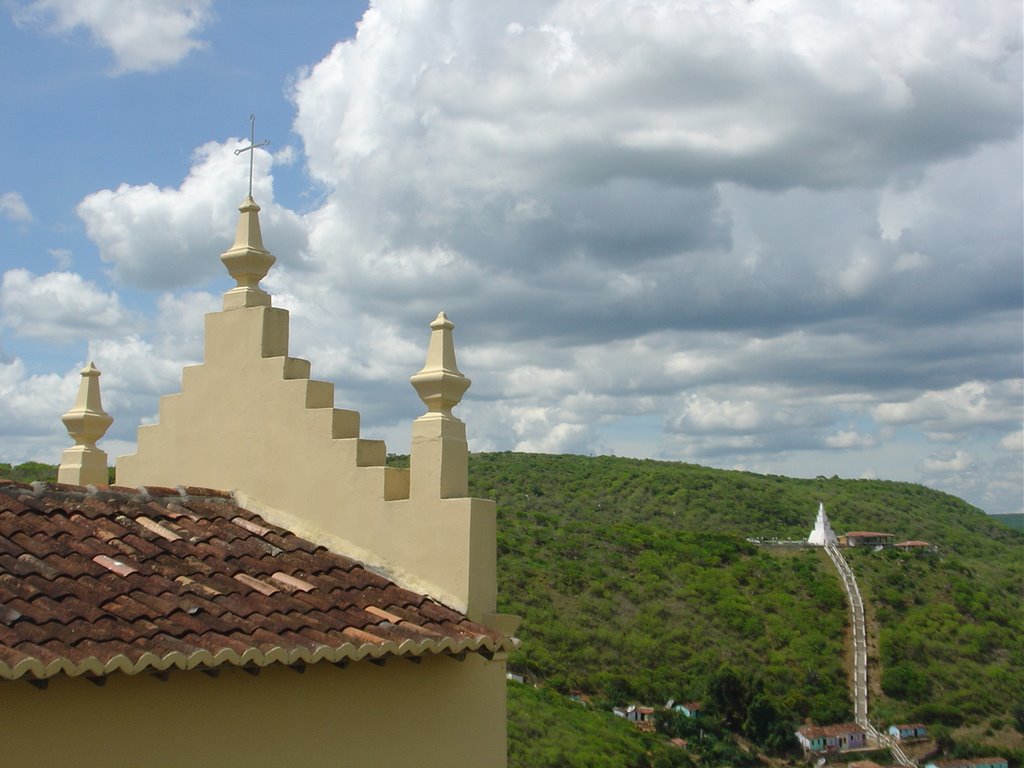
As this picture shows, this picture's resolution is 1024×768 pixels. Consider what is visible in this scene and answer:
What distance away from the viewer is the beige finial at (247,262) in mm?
9109

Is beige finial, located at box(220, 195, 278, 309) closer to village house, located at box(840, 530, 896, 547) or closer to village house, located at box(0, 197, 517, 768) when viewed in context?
village house, located at box(0, 197, 517, 768)

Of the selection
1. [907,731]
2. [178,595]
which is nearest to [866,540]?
[907,731]

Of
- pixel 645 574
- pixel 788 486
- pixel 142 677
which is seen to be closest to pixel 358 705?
pixel 142 677

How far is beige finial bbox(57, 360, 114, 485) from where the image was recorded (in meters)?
10.3

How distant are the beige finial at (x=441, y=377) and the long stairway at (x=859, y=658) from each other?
144ft

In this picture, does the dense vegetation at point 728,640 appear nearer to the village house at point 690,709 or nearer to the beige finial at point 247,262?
the village house at point 690,709

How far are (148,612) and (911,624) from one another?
191ft

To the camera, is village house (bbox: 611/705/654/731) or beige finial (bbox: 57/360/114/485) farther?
village house (bbox: 611/705/654/731)

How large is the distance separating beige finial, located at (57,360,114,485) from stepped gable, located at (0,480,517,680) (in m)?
2.17

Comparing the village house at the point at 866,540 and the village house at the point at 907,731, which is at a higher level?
the village house at the point at 866,540

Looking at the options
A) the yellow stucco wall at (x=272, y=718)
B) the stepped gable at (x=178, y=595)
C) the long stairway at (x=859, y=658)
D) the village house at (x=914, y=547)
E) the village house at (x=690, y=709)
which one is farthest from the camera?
the village house at (x=914, y=547)

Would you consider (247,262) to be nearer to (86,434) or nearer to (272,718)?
(86,434)

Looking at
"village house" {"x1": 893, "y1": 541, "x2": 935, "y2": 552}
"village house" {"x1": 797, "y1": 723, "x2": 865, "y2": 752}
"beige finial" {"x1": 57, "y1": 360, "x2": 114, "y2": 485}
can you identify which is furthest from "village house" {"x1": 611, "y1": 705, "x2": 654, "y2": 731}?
"village house" {"x1": 893, "y1": 541, "x2": 935, "y2": 552}

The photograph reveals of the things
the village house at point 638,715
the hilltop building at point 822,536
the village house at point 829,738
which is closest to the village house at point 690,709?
the village house at point 638,715
